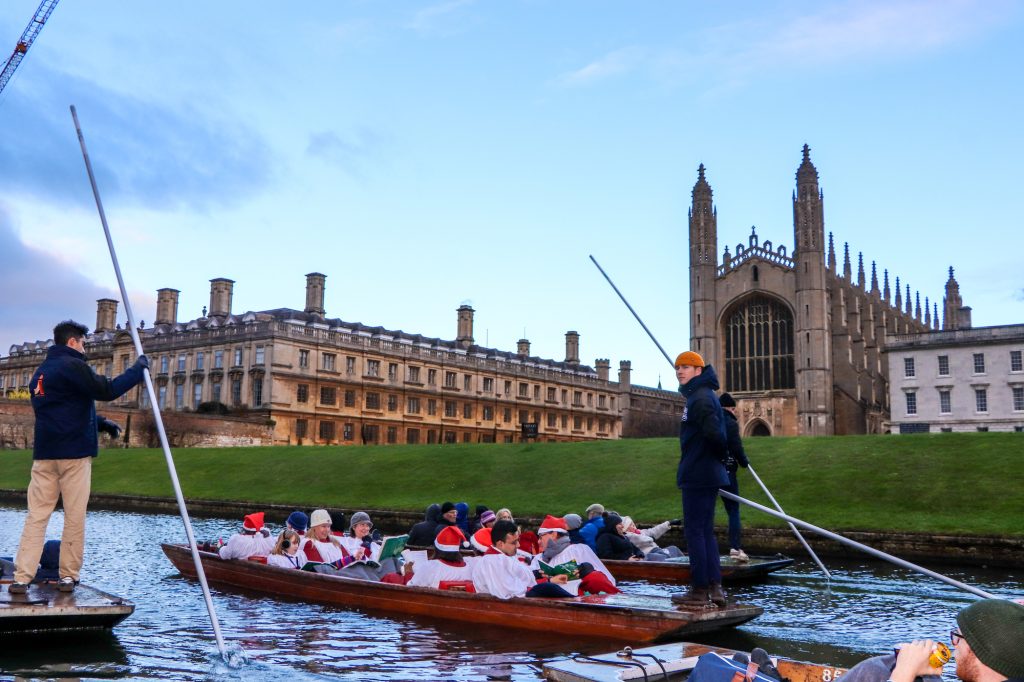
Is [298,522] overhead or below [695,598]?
overhead

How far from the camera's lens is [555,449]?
116ft

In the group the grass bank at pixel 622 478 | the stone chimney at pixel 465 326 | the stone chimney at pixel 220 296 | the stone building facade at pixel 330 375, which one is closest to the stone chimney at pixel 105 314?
the stone building facade at pixel 330 375

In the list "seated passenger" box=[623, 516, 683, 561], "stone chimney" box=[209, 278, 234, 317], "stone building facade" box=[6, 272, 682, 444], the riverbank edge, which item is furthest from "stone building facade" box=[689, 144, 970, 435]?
"seated passenger" box=[623, 516, 683, 561]

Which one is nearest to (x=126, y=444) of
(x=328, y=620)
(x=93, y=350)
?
(x=93, y=350)

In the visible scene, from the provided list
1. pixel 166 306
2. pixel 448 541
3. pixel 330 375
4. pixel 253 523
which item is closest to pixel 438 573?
pixel 448 541

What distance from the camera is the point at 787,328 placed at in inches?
2768

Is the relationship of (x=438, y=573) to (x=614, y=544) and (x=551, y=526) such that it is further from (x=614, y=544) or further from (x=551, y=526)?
(x=614, y=544)

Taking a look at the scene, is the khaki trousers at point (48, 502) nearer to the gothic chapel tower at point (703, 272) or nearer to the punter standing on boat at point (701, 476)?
the punter standing on boat at point (701, 476)

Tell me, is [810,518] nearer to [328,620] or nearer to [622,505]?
[622,505]

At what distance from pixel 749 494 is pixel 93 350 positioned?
74.6 meters

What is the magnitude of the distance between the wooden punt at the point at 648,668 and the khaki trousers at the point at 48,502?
5.33 meters

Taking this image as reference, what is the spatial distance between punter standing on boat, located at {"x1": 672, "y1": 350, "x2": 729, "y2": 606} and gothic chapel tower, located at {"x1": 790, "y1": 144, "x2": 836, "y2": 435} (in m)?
59.1

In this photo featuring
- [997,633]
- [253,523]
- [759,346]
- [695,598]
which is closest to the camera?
[997,633]

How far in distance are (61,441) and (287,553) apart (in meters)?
5.58
